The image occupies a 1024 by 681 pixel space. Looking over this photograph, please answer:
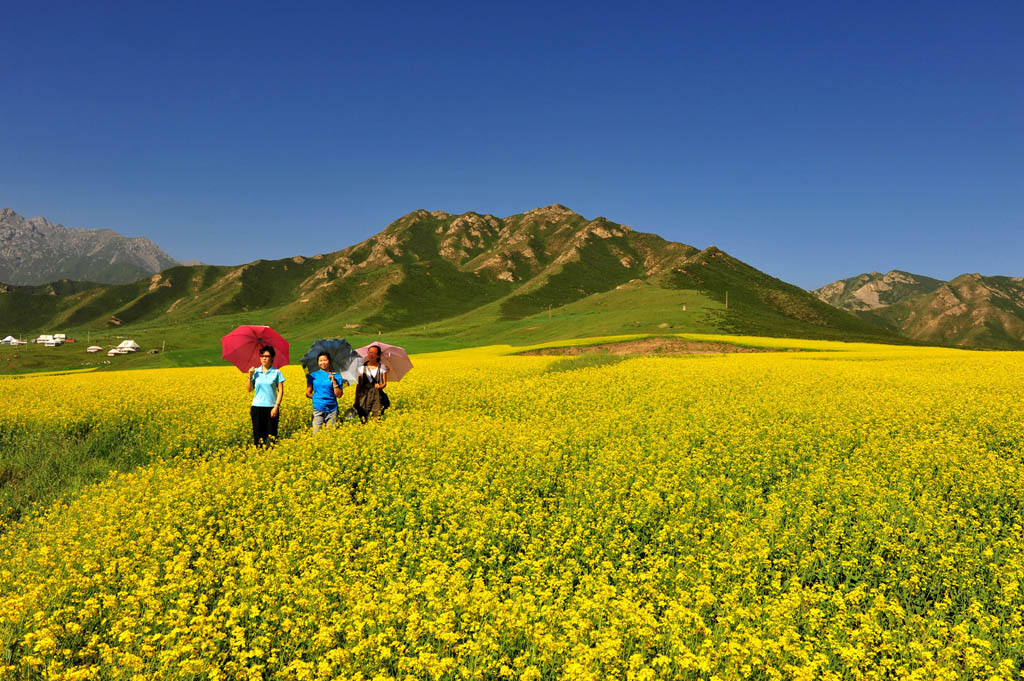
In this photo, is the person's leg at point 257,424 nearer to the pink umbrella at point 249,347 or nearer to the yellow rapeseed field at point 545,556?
the yellow rapeseed field at point 545,556

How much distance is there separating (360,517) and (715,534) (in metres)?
5.49

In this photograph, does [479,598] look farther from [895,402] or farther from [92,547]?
[895,402]

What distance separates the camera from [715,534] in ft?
24.6

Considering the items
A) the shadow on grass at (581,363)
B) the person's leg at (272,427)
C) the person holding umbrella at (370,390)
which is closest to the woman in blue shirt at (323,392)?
the person's leg at (272,427)

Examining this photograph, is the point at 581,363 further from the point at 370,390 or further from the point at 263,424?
the point at 263,424

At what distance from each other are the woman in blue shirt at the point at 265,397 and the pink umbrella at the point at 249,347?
0.45 m

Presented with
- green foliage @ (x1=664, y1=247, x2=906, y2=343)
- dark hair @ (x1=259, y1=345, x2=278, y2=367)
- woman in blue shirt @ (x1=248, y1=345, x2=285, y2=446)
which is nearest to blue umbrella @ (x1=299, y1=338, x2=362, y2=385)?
dark hair @ (x1=259, y1=345, x2=278, y2=367)

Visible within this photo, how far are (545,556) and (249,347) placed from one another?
10478 millimetres

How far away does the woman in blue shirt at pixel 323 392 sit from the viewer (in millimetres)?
13125

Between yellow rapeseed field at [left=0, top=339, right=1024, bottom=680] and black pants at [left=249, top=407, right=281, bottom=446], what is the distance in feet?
2.94

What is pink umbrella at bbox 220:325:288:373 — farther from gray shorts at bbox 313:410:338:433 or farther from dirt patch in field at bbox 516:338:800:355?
dirt patch in field at bbox 516:338:800:355

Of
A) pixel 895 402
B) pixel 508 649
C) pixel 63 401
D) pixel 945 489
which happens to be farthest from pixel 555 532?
pixel 63 401

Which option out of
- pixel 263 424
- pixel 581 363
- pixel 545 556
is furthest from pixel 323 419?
pixel 581 363

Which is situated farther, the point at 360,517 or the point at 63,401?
the point at 63,401
